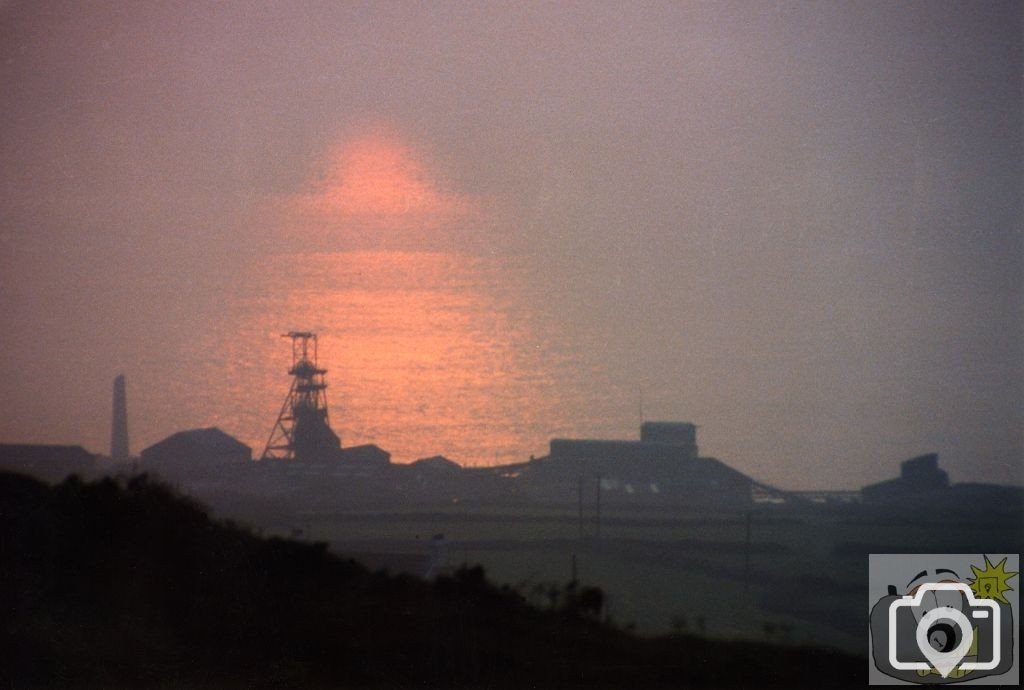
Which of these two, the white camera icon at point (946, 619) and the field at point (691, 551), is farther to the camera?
the field at point (691, 551)

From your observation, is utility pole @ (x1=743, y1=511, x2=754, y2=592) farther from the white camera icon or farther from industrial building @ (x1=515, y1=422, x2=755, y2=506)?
the white camera icon

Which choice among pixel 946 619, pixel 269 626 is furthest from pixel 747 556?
pixel 269 626

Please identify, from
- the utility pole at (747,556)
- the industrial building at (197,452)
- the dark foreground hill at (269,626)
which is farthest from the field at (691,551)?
the industrial building at (197,452)

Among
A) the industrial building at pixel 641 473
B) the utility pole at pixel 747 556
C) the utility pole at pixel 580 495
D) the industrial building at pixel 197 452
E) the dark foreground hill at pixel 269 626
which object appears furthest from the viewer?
the industrial building at pixel 197 452

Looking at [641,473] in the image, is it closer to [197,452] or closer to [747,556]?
[747,556]

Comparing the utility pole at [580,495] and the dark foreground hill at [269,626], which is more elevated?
the utility pole at [580,495]

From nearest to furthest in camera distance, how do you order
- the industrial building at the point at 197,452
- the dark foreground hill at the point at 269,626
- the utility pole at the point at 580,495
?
the dark foreground hill at the point at 269,626, the utility pole at the point at 580,495, the industrial building at the point at 197,452

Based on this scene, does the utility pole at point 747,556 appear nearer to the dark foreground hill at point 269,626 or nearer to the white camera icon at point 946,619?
the dark foreground hill at point 269,626
